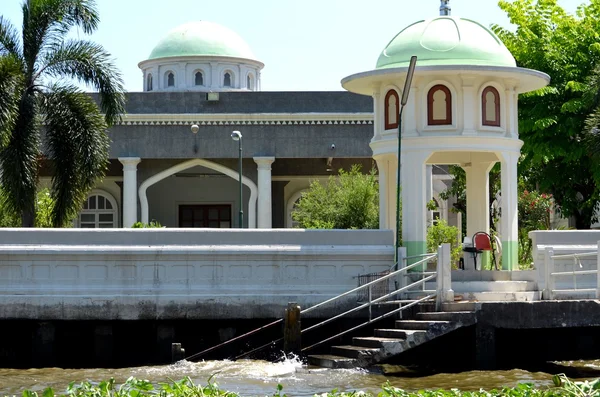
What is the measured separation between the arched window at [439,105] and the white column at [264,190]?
828 inches

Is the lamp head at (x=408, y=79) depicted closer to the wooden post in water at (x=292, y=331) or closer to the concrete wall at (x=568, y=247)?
the concrete wall at (x=568, y=247)

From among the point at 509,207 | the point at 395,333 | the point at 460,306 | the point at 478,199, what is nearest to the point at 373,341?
the point at 395,333

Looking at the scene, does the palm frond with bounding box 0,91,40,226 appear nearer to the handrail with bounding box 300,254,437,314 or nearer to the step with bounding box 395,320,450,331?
the handrail with bounding box 300,254,437,314

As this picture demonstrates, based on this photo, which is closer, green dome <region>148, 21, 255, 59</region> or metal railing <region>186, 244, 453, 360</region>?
metal railing <region>186, 244, 453, 360</region>

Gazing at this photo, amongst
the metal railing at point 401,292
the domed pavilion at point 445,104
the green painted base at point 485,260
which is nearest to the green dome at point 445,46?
the domed pavilion at point 445,104

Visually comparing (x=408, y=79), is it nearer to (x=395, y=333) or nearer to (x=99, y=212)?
(x=395, y=333)

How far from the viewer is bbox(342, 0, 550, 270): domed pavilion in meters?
24.0

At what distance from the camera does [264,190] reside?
45.1 metres

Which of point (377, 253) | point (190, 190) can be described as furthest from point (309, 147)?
point (377, 253)

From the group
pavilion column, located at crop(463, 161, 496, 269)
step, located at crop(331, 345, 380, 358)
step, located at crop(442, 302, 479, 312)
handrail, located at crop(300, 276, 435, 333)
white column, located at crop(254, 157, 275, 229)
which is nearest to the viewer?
step, located at crop(331, 345, 380, 358)

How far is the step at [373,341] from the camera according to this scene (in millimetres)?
20578

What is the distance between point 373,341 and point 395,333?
400mm

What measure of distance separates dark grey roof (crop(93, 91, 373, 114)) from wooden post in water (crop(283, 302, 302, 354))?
977 inches

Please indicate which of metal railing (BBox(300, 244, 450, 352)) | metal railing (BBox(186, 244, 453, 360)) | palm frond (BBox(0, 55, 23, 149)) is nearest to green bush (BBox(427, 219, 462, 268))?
metal railing (BBox(186, 244, 453, 360))
